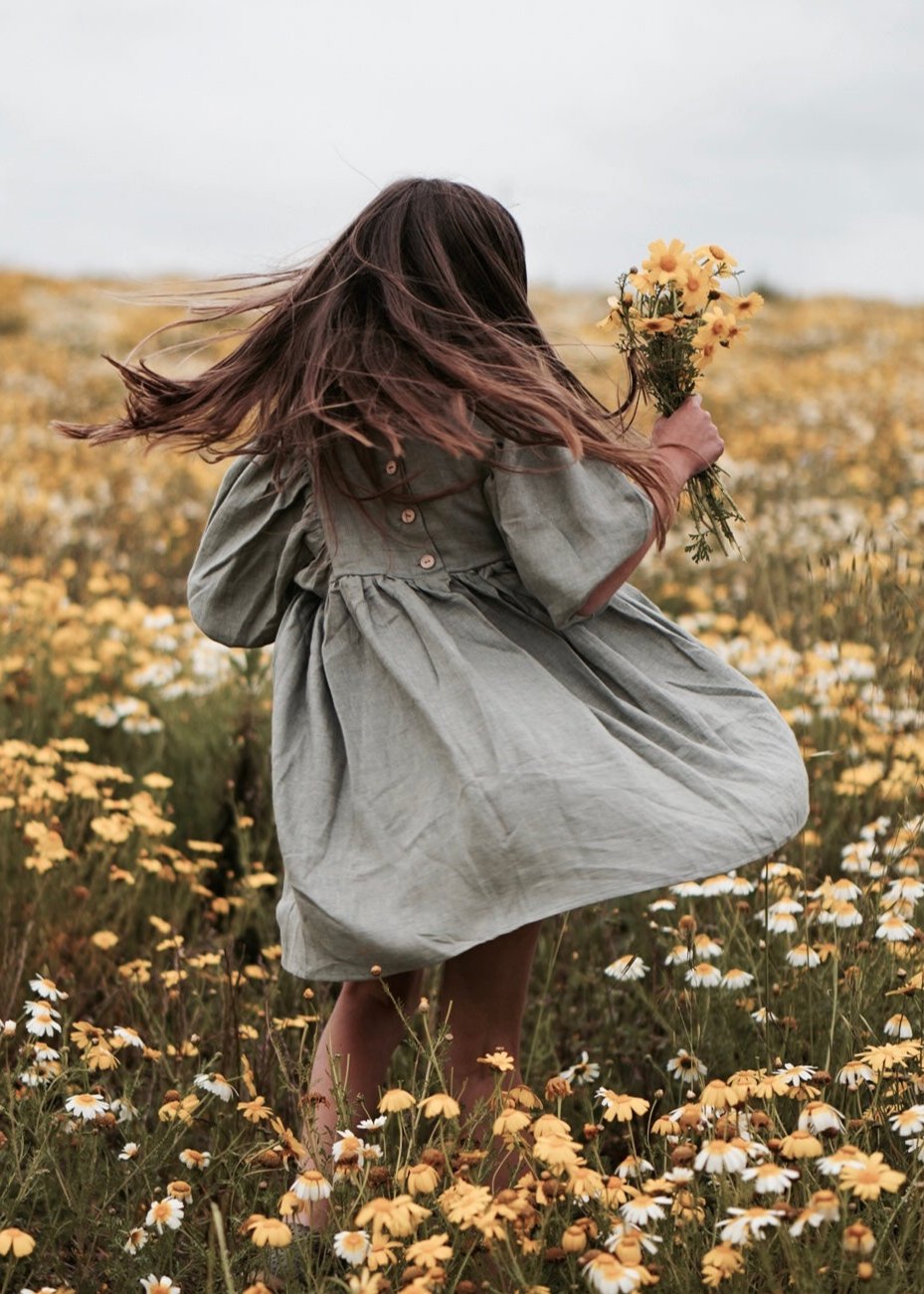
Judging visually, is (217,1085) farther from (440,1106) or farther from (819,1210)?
(819,1210)

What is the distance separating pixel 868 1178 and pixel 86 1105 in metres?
1.06

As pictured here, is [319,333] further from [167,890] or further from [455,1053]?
[167,890]

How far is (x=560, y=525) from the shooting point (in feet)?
6.84

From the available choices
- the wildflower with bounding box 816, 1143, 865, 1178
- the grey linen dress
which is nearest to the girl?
the grey linen dress

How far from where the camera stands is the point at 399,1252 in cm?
190

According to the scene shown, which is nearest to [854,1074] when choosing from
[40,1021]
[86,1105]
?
[86,1105]

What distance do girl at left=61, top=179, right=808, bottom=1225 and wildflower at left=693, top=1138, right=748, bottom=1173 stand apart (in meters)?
0.38

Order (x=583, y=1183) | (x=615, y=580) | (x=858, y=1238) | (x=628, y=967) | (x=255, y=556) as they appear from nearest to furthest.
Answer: (x=858, y=1238)
(x=583, y=1183)
(x=615, y=580)
(x=255, y=556)
(x=628, y=967)

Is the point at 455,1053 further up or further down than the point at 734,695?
further down

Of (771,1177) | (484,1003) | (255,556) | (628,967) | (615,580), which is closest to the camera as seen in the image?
(771,1177)

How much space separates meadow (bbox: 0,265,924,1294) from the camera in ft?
5.62

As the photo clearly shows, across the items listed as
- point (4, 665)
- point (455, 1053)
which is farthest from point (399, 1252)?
point (4, 665)

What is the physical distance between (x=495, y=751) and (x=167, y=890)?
1.67 m

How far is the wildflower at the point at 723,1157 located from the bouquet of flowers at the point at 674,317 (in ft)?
2.97
